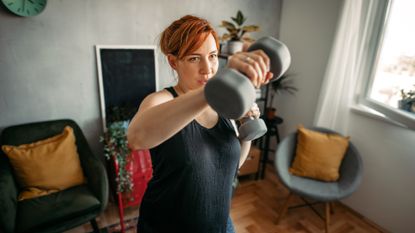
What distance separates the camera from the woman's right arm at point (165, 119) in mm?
536

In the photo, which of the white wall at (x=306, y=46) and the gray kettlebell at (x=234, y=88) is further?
the white wall at (x=306, y=46)

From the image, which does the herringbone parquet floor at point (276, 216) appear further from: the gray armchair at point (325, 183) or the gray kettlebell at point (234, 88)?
the gray kettlebell at point (234, 88)

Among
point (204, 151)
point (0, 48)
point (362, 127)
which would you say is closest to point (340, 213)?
point (362, 127)

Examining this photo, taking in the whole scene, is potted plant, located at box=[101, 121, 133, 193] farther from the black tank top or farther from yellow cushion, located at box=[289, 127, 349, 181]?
yellow cushion, located at box=[289, 127, 349, 181]

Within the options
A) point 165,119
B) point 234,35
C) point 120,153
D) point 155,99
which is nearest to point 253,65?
point 165,119

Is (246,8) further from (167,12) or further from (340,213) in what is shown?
(340,213)

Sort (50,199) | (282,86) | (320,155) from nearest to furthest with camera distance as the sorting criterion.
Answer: (50,199) < (320,155) < (282,86)

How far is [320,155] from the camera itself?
6.97 ft

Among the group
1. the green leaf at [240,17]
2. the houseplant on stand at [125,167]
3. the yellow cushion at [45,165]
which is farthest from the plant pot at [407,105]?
the yellow cushion at [45,165]

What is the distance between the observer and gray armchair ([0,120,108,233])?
1.57 m

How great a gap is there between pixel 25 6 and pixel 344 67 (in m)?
2.63

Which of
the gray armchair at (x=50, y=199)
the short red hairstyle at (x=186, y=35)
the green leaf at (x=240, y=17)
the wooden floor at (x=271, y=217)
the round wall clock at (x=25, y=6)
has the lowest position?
the wooden floor at (x=271, y=217)

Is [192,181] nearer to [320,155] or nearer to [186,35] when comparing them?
[186,35]

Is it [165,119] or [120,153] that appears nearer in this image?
[165,119]
